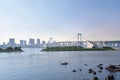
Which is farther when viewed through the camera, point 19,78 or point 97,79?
point 19,78

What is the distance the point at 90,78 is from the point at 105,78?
324cm

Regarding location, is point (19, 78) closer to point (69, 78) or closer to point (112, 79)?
point (69, 78)

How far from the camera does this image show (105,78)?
48.4 metres

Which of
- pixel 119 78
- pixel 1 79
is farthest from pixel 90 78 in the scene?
pixel 1 79

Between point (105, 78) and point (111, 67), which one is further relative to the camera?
point (111, 67)

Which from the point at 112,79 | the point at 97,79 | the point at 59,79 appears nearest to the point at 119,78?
the point at 112,79

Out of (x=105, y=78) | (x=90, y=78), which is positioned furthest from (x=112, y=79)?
(x=90, y=78)

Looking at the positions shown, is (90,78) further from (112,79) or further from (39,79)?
(39,79)

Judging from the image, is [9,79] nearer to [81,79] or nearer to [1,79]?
[1,79]

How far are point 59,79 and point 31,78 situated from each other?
6900 mm

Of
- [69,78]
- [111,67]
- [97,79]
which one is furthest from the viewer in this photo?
[111,67]

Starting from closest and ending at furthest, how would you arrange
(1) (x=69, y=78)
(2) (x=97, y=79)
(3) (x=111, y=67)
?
1. (2) (x=97, y=79)
2. (1) (x=69, y=78)
3. (3) (x=111, y=67)

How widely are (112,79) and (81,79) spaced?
6533 millimetres

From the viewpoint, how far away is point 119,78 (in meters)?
48.9
